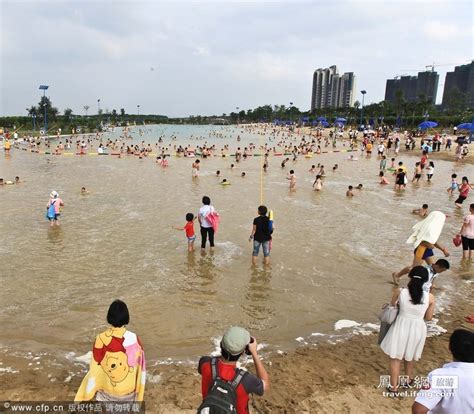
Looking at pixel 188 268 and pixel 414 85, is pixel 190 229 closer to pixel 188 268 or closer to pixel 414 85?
pixel 188 268

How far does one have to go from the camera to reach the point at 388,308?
420 centimetres

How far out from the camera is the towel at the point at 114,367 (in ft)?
10.5

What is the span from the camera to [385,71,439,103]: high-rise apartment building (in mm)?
162750

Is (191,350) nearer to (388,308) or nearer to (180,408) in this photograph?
(180,408)

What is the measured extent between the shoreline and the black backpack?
1.96 m

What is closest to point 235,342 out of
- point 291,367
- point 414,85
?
point 291,367

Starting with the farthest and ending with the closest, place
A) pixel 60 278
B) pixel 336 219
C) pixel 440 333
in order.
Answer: pixel 336 219, pixel 60 278, pixel 440 333

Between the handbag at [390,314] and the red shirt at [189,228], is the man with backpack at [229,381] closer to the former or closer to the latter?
the handbag at [390,314]

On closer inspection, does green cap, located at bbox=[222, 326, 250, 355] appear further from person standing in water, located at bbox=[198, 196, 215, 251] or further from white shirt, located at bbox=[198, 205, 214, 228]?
white shirt, located at bbox=[198, 205, 214, 228]

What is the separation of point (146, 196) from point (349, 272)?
11.9m

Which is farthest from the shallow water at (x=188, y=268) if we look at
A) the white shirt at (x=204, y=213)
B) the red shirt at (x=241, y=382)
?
the red shirt at (x=241, y=382)

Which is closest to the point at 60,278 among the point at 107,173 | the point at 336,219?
the point at 336,219

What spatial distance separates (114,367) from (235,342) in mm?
1331

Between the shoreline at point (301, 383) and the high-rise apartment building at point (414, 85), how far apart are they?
570 ft
